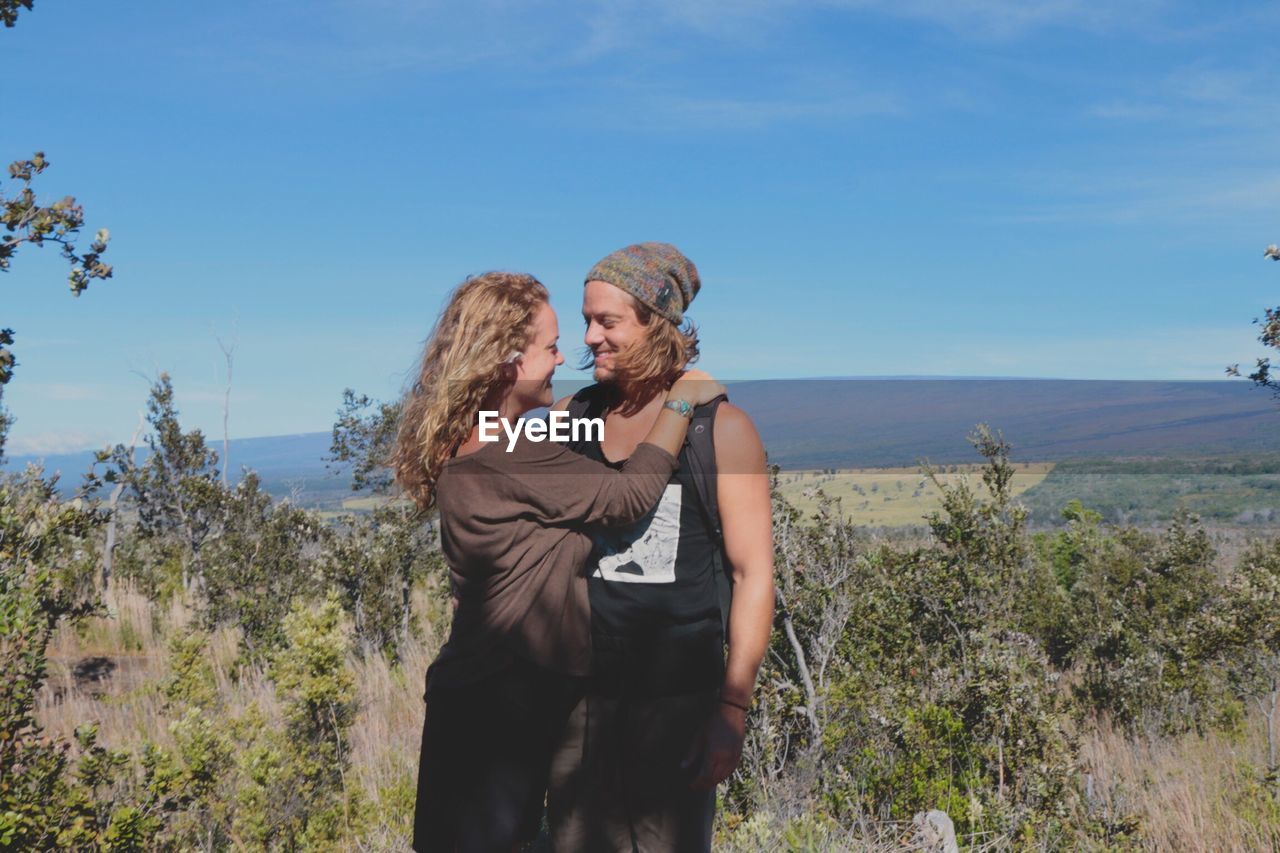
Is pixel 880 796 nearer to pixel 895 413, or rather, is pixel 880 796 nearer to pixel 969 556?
pixel 969 556

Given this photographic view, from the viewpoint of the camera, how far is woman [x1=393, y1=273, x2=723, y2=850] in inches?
95.0

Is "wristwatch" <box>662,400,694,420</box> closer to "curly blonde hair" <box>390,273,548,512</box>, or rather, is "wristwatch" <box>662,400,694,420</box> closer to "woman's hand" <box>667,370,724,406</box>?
"woman's hand" <box>667,370,724,406</box>

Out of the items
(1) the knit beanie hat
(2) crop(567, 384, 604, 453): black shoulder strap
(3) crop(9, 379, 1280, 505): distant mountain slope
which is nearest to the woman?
(1) the knit beanie hat

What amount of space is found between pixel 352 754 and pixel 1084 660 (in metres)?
8.23

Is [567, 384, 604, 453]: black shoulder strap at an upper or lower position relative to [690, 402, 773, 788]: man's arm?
upper

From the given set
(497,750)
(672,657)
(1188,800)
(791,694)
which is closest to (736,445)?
(672,657)

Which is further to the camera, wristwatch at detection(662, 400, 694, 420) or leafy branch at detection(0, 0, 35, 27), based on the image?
leafy branch at detection(0, 0, 35, 27)

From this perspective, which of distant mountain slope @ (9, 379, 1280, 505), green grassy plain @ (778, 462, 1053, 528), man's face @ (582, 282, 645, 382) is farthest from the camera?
distant mountain slope @ (9, 379, 1280, 505)

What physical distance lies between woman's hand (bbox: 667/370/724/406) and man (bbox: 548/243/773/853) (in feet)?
0.17

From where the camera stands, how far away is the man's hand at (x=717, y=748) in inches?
95.4

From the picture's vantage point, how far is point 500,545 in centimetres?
243

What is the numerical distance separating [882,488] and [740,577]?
1929 inches

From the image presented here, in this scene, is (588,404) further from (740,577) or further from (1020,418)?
(1020,418)

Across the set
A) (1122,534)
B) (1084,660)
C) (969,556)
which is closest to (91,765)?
(969,556)
